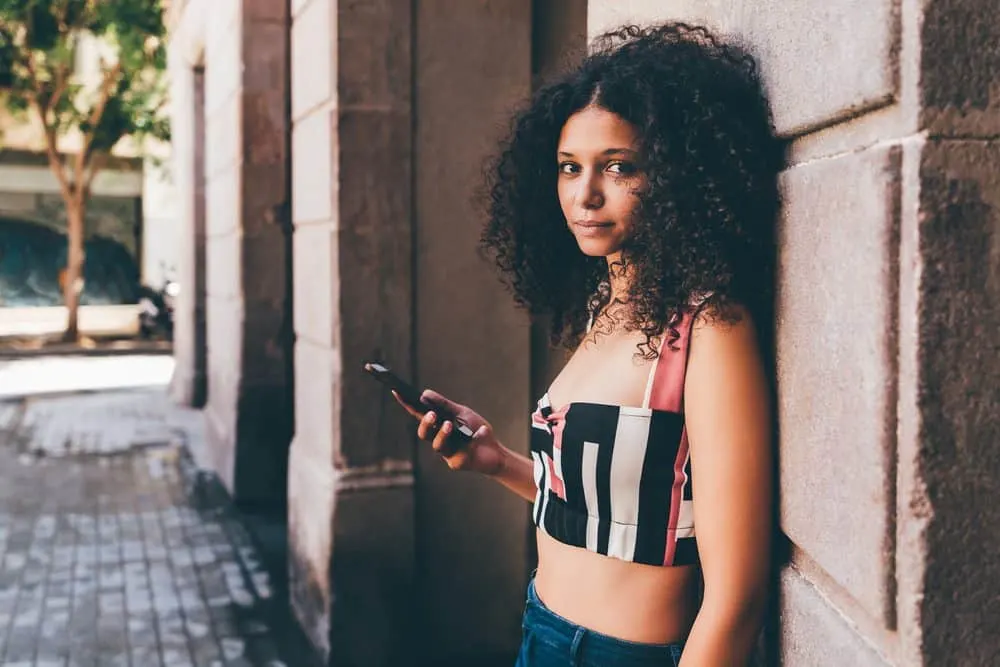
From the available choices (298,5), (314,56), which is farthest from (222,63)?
(314,56)

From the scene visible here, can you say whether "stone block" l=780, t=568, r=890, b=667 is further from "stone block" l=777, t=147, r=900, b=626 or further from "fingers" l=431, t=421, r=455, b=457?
"fingers" l=431, t=421, r=455, b=457

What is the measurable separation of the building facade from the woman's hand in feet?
2.30

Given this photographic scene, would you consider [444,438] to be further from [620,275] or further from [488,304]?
[488,304]

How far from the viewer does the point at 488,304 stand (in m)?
4.39

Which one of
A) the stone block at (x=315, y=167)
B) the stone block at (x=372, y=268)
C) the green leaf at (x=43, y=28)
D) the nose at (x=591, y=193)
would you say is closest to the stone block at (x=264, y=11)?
the stone block at (x=315, y=167)

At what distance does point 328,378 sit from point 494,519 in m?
0.96

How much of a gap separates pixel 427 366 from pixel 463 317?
0.26 meters

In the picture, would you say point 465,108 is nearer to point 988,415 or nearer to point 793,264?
point 793,264

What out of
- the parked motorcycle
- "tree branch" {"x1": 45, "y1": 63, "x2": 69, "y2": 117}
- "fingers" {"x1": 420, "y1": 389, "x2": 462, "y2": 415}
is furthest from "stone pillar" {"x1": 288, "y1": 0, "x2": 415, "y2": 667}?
the parked motorcycle

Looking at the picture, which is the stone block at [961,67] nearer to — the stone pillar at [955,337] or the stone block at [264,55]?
the stone pillar at [955,337]

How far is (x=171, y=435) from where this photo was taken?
985 centimetres

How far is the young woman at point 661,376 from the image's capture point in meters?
1.34

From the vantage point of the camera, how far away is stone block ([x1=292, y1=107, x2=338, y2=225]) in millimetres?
4219

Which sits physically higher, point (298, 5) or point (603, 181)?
point (298, 5)
